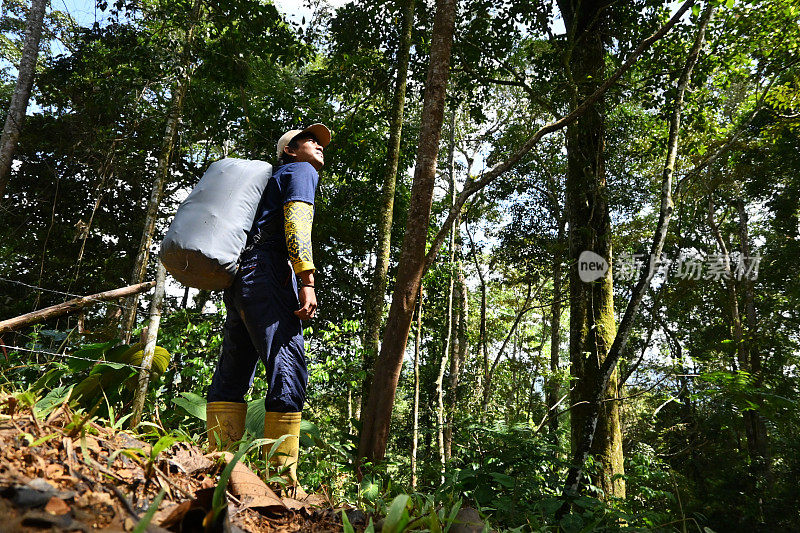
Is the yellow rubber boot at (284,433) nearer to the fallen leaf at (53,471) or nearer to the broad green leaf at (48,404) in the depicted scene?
the broad green leaf at (48,404)

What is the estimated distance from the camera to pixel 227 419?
2416mm

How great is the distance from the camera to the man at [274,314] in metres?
2.25

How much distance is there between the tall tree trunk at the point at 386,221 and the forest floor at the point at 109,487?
13.6 feet

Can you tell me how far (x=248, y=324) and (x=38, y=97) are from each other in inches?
534

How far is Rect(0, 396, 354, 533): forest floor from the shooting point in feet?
2.69

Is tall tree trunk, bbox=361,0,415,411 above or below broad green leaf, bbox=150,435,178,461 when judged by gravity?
above

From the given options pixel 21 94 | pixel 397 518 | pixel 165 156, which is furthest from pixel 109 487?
pixel 21 94

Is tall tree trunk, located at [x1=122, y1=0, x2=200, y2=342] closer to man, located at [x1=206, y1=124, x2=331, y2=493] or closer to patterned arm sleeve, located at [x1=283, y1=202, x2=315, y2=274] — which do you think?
man, located at [x1=206, y1=124, x2=331, y2=493]

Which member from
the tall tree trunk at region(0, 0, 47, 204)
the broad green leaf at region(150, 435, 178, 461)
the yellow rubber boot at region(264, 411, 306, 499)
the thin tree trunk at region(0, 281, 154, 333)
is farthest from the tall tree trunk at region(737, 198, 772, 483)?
the tall tree trunk at region(0, 0, 47, 204)

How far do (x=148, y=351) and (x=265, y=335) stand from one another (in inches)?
87.5

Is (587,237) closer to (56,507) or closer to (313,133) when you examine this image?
(313,133)

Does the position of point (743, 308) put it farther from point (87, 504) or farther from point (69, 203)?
point (69, 203)

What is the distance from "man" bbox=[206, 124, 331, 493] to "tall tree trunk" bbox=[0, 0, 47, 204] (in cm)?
938

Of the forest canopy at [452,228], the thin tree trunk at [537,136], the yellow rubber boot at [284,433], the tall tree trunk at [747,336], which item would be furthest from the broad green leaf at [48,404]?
the tall tree trunk at [747,336]
